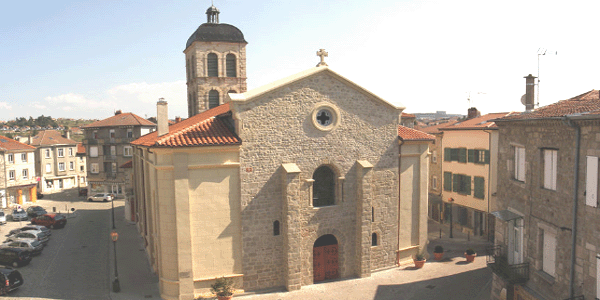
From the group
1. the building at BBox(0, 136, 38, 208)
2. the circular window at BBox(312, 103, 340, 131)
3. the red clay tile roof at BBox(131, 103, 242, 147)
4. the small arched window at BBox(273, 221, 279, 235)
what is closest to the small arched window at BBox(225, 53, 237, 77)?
the red clay tile roof at BBox(131, 103, 242, 147)

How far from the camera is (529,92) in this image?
54.6 ft

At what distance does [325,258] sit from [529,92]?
38.4 ft

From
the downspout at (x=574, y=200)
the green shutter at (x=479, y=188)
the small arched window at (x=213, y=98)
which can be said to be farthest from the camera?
the small arched window at (x=213, y=98)

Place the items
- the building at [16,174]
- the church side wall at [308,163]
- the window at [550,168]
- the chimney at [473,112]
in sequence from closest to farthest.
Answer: the window at [550,168] → the church side wall at [308,163] → the chimney at [473,112] → the building at [16,174]

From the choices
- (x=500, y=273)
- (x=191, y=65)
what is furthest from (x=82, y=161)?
(x=500, y=273)

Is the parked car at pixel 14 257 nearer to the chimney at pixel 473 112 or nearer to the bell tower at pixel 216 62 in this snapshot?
the bell tower at pixel 216 62

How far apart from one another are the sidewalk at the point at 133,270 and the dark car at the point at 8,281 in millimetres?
4044

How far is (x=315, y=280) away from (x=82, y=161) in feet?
169

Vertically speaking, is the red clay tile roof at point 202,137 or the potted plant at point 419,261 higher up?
the red clay tile roof at point 202,137

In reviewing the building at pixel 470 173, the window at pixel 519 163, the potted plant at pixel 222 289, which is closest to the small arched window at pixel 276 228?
the potted plant at pixel 222 289

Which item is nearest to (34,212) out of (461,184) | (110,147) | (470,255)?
(110,147)

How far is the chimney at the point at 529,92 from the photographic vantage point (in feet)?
54.5

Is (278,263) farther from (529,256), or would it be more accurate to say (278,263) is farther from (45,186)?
(45,186)

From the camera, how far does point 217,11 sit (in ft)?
99.5
